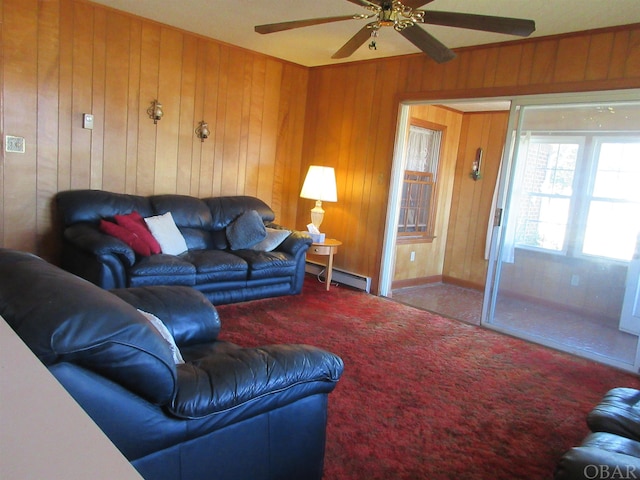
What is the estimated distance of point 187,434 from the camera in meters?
1.42

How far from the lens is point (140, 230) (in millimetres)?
3980

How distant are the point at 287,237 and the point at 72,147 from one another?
2.18 meters

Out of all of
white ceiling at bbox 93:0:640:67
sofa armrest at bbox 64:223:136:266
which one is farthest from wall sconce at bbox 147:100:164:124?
sofa armrest at bbox 64:223:136:266

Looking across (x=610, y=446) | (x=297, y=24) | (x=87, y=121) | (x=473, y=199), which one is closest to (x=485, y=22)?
(x=297, y=24)

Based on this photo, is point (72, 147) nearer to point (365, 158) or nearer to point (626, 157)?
point (365, 158)

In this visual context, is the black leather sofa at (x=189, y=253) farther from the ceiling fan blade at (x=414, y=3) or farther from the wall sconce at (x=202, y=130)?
the ceiling fan blade at (x=414, y=3)

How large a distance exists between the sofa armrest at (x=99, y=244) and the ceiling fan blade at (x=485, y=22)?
2699 mm

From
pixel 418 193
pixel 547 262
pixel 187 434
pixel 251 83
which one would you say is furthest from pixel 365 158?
pixel 187 434

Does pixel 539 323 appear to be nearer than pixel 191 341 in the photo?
No

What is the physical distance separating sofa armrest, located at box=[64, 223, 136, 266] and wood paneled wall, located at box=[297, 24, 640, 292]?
2.65m

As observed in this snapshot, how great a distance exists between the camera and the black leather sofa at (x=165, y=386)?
113 centimetres

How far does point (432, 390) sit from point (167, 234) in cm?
268

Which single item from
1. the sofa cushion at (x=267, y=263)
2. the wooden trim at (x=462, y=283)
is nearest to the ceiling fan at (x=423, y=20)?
the sofa cushion at (x=267, y=263)

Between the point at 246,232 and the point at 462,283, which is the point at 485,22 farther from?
the point at 462,283
